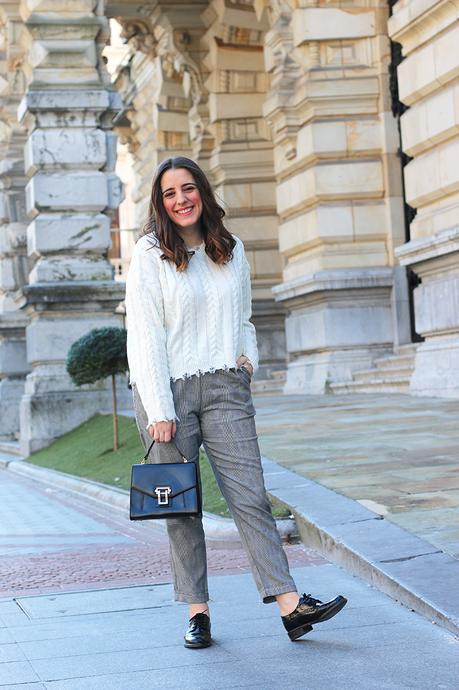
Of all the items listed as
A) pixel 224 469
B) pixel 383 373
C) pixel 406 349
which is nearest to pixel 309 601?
pixel 224 469

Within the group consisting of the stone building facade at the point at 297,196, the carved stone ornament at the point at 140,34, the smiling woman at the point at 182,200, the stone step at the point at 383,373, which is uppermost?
the carved stone ornament at the point at 140,34

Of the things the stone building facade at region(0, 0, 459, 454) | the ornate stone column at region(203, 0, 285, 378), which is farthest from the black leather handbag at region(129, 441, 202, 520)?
the ornate stone column at region(203, 0, 285, 378)

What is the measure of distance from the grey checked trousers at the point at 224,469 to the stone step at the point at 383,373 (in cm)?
1068

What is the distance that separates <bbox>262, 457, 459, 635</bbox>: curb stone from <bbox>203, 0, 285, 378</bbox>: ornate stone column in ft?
49.5

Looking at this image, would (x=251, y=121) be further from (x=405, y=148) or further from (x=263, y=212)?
(x=405, y=148)

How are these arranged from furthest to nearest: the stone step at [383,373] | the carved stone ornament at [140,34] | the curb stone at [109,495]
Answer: the carved stone ornament at [140,34]
the stone step at [383,373]
the curb stone at [109,495]

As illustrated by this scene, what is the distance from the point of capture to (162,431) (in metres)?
5.28

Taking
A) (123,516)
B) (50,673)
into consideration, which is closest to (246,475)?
(50,673)

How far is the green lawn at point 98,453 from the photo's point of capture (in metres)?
12.7

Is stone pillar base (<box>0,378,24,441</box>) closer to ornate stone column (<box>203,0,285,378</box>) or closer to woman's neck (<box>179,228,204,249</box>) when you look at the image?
ornate stone column (<box>203,0,285,378</box>)

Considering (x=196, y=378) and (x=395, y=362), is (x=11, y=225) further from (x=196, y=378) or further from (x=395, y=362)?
(x=196, y=378)

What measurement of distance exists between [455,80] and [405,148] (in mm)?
1410

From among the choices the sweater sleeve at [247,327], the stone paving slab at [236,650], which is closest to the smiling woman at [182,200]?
the sweater sleeve at [247,327]

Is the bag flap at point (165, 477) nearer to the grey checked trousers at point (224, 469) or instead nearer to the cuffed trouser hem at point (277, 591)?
the grey checked trousers at point (224, 469)
